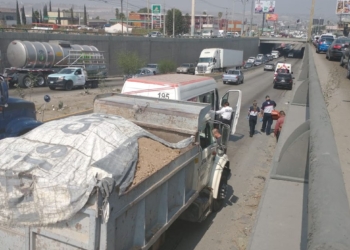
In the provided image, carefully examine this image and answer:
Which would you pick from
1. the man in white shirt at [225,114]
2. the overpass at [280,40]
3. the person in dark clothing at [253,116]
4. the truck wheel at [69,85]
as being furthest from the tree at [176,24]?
the man in white shirt at [225,114]

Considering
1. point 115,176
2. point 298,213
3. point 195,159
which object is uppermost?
point 115,176

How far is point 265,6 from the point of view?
143m

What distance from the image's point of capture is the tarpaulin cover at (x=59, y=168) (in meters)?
4.32

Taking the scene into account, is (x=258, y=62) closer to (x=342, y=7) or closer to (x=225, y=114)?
(x=342, y=7)

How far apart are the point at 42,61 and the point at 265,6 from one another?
124985mm

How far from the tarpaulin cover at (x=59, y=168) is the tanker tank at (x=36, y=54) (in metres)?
28.3

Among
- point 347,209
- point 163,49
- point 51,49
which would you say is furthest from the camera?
point 163,49

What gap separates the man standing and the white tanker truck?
18047 mm

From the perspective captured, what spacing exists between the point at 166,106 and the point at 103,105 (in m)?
1.41

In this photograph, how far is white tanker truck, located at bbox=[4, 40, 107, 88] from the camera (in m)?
30.6

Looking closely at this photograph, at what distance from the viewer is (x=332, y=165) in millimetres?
3590

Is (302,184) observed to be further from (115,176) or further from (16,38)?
(16,38)

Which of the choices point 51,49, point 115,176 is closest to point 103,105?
point 115,176

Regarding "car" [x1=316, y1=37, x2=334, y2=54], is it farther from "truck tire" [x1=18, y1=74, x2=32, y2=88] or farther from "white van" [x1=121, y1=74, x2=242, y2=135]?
"white van" [x1=121, y1=74, x2=242, y2=135]
